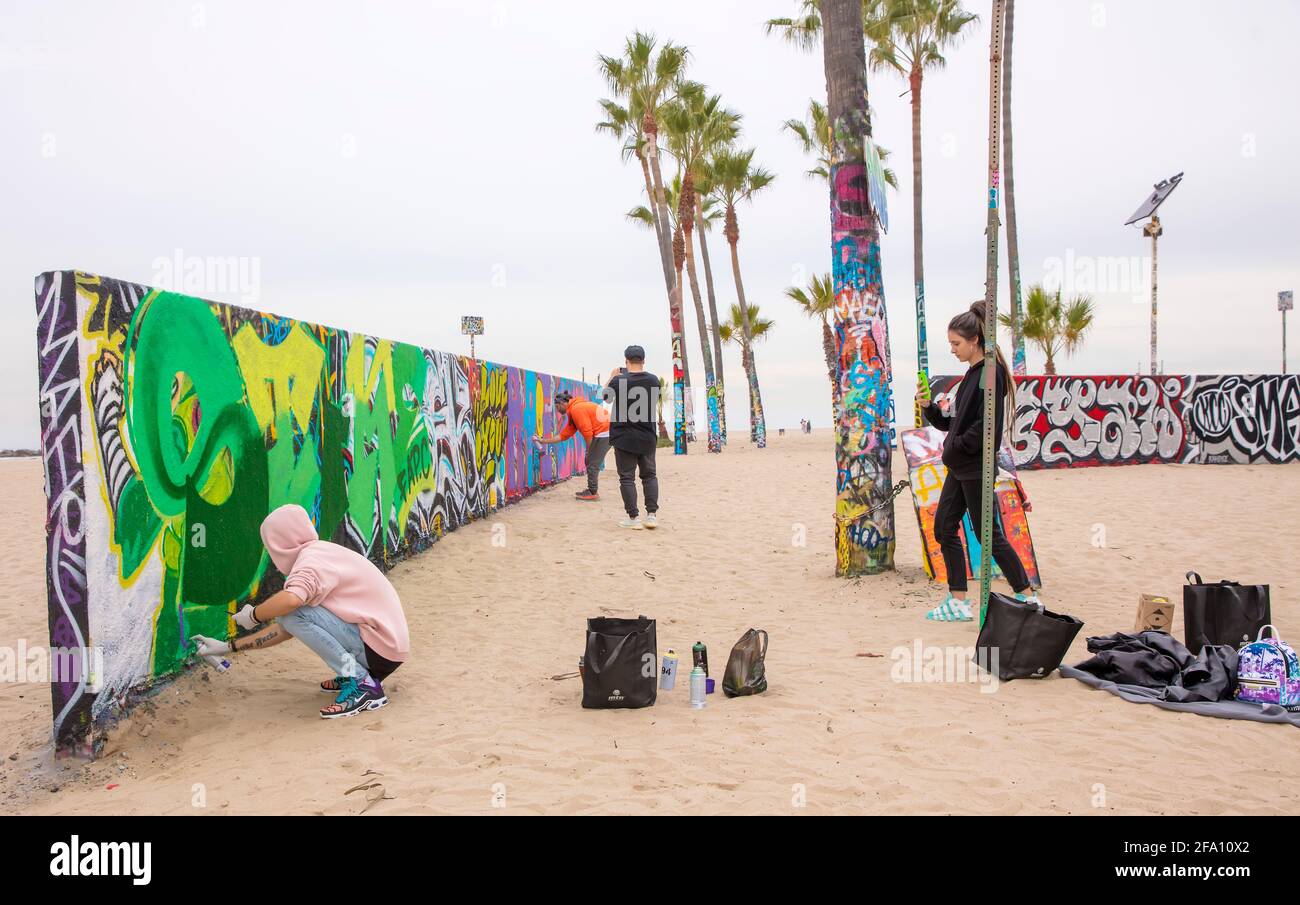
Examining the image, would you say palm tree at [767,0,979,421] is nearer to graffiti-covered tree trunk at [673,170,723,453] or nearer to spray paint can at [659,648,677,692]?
graffiti-covered tree trunk at [673,170,723,453]

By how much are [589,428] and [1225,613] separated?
8.85 meters

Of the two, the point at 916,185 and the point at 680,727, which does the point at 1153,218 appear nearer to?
the point at 916,185

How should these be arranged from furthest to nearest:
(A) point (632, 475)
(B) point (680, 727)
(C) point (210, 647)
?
(A) point (632, 475), (B) point (680, 727), (C) point (210, 647)

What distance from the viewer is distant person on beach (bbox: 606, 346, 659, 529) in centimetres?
1020

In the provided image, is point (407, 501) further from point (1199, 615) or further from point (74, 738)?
point (1199, 615)

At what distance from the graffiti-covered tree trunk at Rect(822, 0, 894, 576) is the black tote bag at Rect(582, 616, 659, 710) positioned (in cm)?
354

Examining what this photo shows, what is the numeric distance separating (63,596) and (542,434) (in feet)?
39.7

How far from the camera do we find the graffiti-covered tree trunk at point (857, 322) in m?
7.79

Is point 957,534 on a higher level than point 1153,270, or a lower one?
lower

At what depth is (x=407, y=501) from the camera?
29.1 feet

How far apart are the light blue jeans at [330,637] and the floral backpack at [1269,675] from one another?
4.45 meters

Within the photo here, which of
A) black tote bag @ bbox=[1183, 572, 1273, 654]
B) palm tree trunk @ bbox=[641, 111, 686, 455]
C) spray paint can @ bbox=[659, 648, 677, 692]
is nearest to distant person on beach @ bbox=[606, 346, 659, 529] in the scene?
spray paint can @ bbox=[659, 648, 677, 692]

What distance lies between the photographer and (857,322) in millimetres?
7828

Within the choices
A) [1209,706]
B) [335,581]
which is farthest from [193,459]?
[1209,706]
